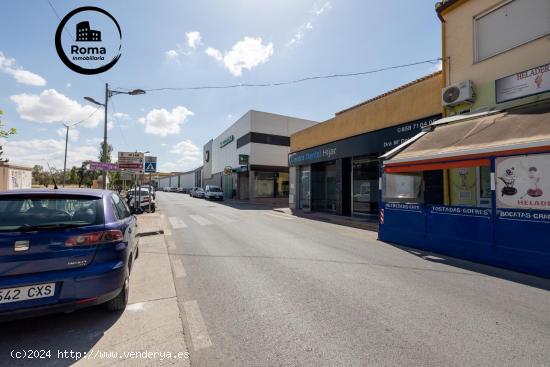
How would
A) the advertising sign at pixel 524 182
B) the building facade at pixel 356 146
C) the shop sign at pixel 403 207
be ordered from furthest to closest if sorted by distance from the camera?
the building facade at pixel 356 146, the shop sign at pixel 403 207, the advertising sign at pixel 524 182

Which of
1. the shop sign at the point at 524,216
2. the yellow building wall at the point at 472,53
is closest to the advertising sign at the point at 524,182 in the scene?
the shop sign at the point at 524,216

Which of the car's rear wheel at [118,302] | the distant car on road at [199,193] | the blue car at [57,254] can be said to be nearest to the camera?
the blue car at [57,254]

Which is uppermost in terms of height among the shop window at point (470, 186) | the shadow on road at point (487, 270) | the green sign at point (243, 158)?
the green sign at point (243, 158)

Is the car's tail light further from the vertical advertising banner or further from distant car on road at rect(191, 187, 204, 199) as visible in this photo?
distant car on road at rect(191, 187, 204, 199)

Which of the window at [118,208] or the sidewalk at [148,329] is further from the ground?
the window at [118,208]

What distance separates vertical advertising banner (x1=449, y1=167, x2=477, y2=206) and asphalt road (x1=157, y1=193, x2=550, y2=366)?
145 inches

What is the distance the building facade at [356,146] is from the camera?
35.5ft

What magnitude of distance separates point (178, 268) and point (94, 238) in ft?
7.98

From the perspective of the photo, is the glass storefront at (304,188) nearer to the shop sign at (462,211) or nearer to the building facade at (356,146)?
the building facade at (356,146)

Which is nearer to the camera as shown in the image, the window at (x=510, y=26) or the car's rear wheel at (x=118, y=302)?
the car's rear wheel at (x=118, y=302)

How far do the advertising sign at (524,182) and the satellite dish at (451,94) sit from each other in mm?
3868

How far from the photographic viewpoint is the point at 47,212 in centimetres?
302

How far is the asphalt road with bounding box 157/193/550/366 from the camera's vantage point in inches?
97.4

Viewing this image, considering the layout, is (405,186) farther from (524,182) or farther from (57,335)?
(57,335)
